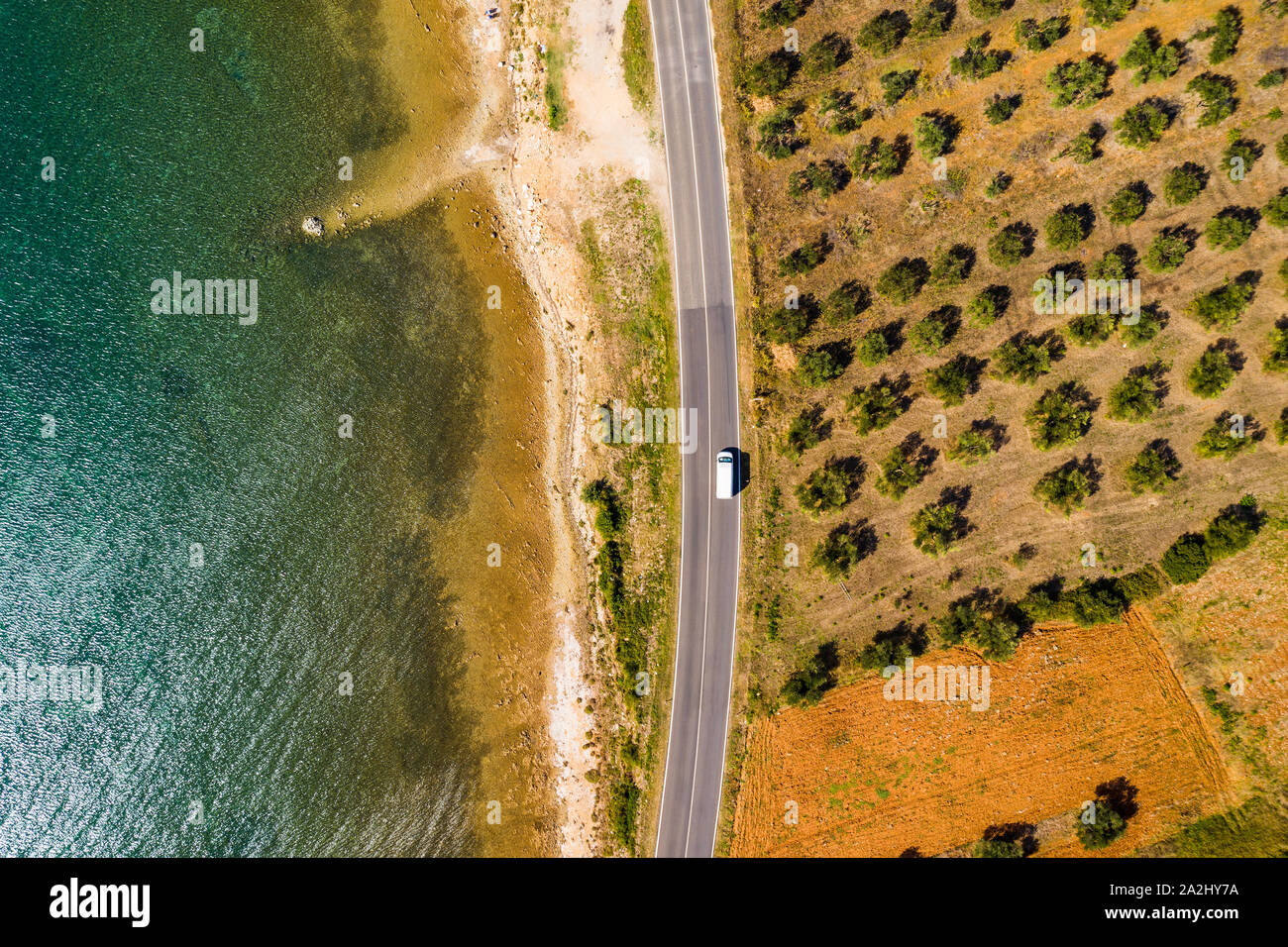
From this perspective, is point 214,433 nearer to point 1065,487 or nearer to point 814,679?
point 814,679

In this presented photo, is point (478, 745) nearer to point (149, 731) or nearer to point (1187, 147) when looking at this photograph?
point (149, 731)

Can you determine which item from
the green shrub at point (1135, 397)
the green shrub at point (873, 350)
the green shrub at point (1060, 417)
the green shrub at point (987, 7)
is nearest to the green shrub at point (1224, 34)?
the green shrub at point (987, 7)

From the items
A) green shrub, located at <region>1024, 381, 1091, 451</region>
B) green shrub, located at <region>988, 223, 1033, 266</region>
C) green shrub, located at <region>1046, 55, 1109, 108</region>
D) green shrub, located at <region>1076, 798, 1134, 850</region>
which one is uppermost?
green shrub, located at <region>1046, 55, 1109, 108</region>

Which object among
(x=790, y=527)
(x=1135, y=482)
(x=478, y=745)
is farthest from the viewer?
(x=478, y=745)

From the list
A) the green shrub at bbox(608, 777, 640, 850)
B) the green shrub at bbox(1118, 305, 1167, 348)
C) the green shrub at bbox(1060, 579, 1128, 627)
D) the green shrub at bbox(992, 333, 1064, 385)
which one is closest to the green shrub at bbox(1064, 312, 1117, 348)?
the green shrub at bbox(1118, 305, 1167, 348)

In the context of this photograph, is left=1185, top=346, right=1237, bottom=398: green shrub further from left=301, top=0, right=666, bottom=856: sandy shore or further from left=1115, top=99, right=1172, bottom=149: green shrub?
left=301, top=0, right=666, bottom=856: sandy shore

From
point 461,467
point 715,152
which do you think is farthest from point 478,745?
point 715,152
